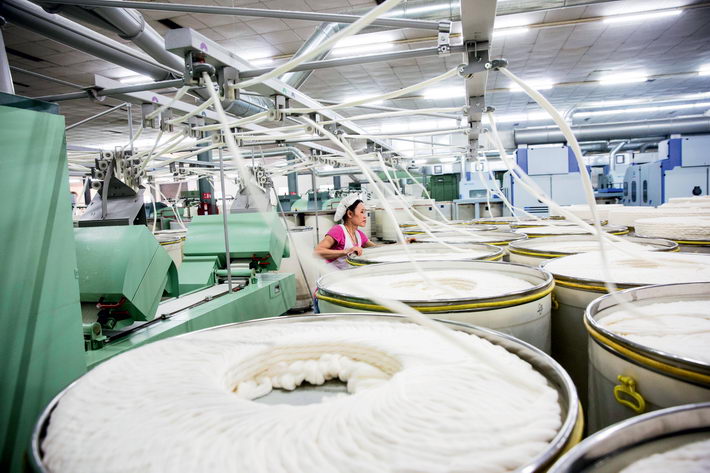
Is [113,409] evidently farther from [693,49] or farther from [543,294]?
[693,49]

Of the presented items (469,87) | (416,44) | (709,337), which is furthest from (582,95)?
(709,337)

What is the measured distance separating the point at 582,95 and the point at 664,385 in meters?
10.8

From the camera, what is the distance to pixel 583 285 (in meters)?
1.29

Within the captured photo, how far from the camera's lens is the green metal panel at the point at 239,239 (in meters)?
3.14

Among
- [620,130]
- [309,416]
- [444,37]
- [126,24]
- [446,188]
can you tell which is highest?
[620,130]

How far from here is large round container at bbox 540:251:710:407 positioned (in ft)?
4.27

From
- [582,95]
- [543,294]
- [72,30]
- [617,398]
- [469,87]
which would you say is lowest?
[617,398]

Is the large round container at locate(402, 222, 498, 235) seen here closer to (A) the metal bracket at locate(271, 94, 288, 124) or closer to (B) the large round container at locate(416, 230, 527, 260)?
(B) the large round container at locate(416, 230, 527, 260)

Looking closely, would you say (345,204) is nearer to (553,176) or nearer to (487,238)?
(487,238)

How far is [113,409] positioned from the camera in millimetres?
701

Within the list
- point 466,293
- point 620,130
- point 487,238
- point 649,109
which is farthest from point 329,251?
point 649,109

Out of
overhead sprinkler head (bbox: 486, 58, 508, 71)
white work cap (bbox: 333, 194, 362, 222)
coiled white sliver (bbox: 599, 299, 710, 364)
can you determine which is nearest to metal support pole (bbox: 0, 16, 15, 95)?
overhead sprinkler head (bbox: 486, 58, 508, 71)

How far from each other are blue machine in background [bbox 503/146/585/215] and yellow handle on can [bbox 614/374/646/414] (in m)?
5.76

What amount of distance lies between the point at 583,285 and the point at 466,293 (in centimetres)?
36
